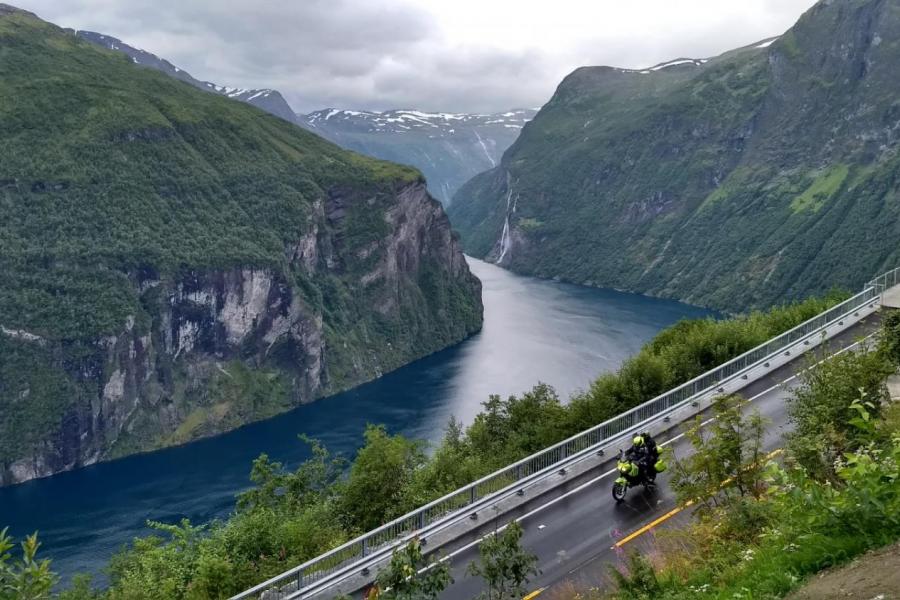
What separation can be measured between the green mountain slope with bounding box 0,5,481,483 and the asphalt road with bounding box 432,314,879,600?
376 ft

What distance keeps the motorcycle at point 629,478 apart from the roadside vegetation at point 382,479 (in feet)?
18.9

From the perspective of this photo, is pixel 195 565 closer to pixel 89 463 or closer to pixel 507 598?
pixel 507 598

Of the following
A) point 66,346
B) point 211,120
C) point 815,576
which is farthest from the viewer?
point 211,120

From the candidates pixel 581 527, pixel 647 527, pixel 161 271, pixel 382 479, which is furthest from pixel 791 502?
pixel 161 271

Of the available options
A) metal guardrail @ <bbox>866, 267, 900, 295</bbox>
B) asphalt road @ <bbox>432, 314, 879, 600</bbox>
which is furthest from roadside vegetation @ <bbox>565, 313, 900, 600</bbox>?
metal guardrail @ <bbox>866, 267, 900, 295</bbox>

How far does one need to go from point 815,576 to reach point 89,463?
428 feet

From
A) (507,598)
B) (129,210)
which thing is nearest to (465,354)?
(129,210)

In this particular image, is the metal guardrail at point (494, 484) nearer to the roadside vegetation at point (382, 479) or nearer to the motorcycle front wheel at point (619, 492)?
the roadside vegetation at point (382, 479)

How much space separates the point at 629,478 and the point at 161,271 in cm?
13871

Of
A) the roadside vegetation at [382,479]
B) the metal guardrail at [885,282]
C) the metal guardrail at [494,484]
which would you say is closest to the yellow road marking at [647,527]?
the roadside vegetation at [382,479]

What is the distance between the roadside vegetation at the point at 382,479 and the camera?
23.0 meters

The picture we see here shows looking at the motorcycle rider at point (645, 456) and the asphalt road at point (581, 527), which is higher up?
the motorcycle rider at point (645, 456)

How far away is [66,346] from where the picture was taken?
5192 inches

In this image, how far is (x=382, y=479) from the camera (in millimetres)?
29375
